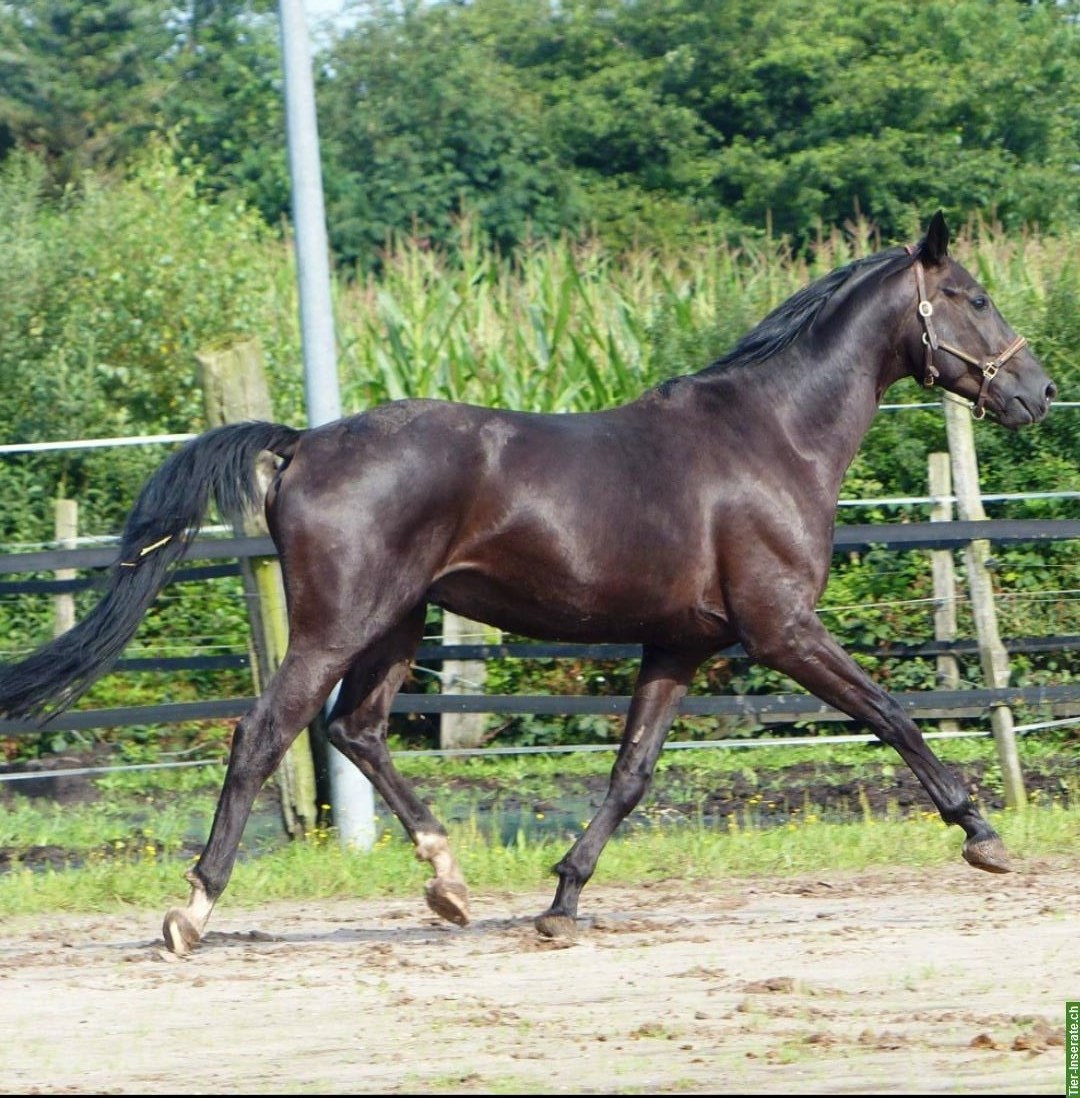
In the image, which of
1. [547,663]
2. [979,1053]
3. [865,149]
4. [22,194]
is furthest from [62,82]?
[979,1053]

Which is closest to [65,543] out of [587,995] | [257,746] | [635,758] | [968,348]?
[257,746]

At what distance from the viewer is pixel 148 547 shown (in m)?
5.94

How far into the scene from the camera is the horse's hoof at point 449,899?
231 inches

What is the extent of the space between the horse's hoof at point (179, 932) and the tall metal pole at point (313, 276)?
174cm

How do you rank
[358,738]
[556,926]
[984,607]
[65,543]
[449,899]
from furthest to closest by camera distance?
[65,543], [984,607], [358,738], [449,899], [556,926]

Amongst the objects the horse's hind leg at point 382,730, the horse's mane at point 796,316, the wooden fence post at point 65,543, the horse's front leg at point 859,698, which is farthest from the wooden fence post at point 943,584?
the wooden fence post at point 65,543

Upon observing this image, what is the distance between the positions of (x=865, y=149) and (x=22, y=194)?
11881mm

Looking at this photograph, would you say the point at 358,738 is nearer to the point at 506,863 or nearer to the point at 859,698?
the point at 506,863

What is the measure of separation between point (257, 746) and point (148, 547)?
84cm

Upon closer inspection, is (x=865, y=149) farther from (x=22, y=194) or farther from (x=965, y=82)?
(x=22, y=194)

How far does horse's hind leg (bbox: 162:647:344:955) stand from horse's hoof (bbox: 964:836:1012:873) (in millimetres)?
2206

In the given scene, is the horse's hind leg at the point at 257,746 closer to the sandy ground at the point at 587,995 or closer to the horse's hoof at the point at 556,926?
the sandy ground at the point at 587,995

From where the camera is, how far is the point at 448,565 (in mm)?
5727

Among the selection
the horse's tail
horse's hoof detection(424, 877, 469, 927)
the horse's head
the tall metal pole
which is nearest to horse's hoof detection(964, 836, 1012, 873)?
the horse's head
